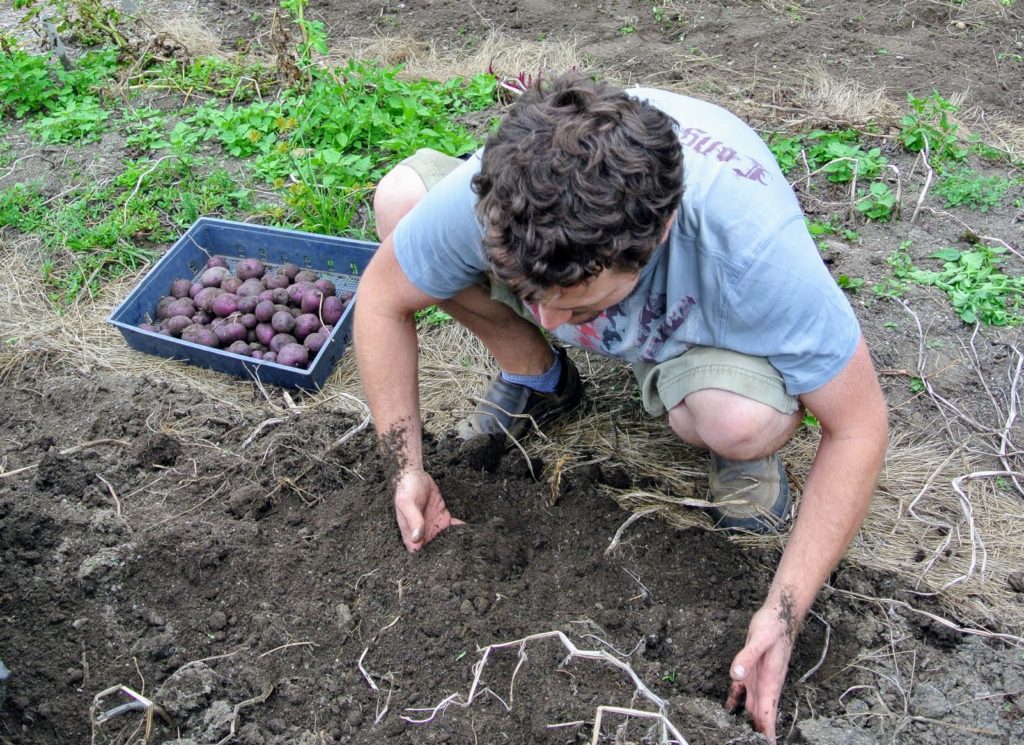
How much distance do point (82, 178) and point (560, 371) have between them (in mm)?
2560

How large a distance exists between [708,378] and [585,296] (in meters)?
0.45

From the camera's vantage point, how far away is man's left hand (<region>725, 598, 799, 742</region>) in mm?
1743

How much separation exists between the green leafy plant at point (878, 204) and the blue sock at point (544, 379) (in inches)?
59.3

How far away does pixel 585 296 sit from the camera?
167 centimetres

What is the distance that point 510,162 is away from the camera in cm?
154

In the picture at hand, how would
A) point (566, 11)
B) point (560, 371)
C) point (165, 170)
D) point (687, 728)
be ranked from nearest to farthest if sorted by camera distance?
1. point (687, 728)
2. point (560, 371)
3. point (165, 170)
4. point (566, 11)

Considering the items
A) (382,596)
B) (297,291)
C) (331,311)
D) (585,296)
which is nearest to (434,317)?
(331,311)

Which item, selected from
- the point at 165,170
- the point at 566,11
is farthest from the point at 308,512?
the point at 566,11

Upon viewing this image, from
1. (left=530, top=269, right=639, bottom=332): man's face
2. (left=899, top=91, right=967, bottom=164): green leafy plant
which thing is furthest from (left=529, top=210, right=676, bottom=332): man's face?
(left=899, top=91, right=967, bottom=164): green leafy plant

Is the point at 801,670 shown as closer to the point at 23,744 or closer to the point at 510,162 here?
the point at 510,162

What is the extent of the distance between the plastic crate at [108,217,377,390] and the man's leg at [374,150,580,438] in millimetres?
612

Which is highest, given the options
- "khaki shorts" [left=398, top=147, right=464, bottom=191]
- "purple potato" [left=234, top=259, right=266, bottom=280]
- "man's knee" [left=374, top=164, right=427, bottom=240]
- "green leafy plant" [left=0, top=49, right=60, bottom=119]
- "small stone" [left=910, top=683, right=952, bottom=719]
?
"khaki shorts" [left=398, top=147, right=464, bottom=191]

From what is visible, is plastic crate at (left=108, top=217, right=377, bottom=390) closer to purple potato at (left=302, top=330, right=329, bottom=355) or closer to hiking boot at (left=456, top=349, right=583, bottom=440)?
purple potato at (left=302, top=330, right=329, bottom=355)

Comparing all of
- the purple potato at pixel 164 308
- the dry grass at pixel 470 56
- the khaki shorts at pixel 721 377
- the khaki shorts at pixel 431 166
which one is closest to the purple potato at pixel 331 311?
the purple potato at pixel 164 308
